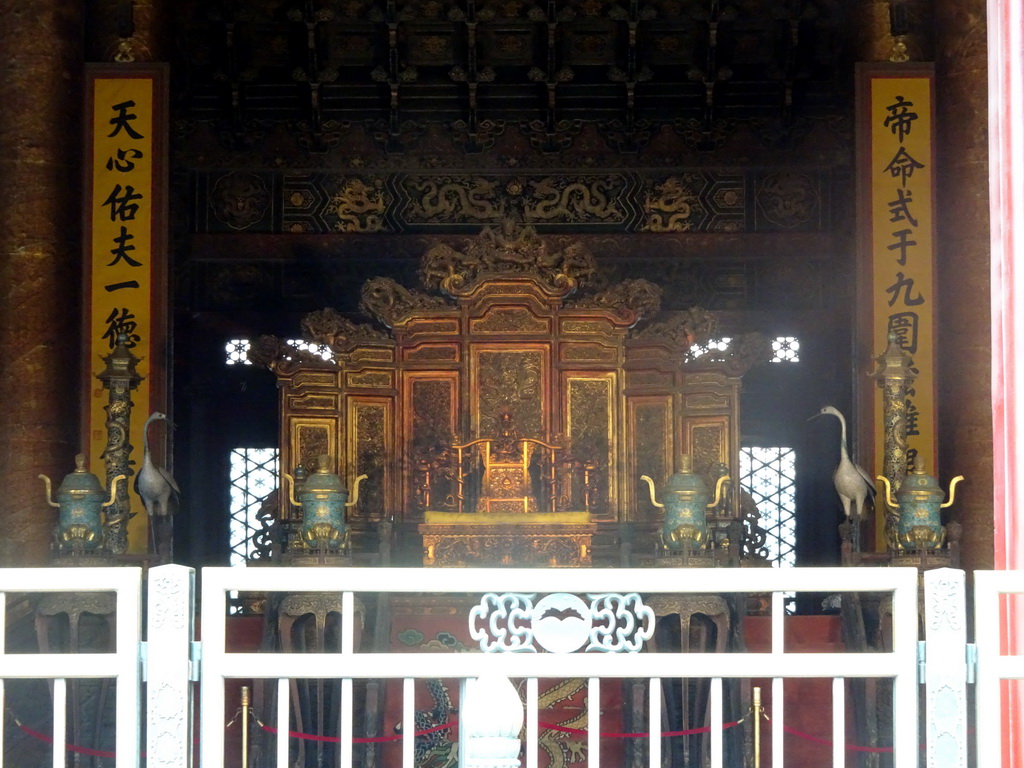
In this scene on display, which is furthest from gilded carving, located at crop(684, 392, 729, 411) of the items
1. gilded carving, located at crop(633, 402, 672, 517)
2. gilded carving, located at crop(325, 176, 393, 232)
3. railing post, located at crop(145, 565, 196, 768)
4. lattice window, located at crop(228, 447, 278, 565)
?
railing post, located at crop(145, 565, 196, 768)

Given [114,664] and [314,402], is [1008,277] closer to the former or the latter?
[114,664]

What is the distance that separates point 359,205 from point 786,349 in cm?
247

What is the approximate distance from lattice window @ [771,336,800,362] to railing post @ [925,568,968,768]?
561 centimetres

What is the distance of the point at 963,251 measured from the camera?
267 inches

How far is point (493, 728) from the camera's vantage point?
2.58m

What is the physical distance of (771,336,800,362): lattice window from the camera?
8406 millimetres

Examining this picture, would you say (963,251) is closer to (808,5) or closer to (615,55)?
(808,5)

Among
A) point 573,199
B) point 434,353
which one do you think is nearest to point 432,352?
point 434,353

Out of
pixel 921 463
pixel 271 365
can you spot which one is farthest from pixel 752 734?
pixel 271 365

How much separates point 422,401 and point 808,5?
286 cm

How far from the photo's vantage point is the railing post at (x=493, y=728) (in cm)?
258

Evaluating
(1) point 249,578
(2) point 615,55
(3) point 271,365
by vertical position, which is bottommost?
(1) point 249,578

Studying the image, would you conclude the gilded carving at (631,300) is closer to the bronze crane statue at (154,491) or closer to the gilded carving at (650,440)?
the gilded carving at (650,440)


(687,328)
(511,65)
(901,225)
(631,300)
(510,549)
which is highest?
(511,65)
